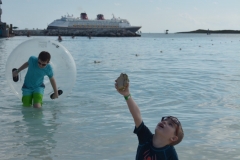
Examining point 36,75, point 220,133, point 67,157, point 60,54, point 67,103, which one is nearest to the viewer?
point 67,157

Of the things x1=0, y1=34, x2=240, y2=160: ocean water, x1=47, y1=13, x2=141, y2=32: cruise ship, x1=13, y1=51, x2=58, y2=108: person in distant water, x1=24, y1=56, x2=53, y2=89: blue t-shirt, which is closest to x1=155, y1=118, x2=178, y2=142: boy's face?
x1=0, y1=34, x2=240, y2=160: ocean water

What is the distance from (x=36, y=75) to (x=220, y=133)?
3164 mm

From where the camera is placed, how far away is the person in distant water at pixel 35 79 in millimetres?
6258

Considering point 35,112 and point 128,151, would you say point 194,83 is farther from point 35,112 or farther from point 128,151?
point 128,151

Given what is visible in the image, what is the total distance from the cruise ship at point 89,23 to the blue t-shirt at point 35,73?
95879 mm

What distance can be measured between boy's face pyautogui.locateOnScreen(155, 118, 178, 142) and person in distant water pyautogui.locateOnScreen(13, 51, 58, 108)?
373 cm

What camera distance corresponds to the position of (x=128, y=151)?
15.4 feet

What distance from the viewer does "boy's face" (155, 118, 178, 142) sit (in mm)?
2648

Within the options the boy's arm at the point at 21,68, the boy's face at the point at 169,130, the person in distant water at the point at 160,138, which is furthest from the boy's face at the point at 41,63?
the boy's face at the point at 169,130

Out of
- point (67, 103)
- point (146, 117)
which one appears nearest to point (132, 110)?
point (146, 117)

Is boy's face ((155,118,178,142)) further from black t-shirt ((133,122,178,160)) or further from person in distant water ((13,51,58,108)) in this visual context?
person in distant water ((13,51,58,108))

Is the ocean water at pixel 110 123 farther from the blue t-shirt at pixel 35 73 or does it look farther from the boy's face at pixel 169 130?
the boy's face at pixel 169 130

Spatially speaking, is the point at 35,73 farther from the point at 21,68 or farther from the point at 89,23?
the point at 89,23

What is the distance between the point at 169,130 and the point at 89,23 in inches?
4032
